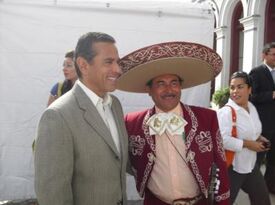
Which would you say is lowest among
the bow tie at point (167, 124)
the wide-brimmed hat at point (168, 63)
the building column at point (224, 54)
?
the bow tie at point (167, 124)

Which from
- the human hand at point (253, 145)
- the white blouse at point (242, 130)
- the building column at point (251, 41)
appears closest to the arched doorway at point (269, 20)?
the building column at point (251, 41)

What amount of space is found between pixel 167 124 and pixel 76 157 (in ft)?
2.78

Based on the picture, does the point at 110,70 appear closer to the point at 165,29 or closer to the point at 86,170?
the point at 86,170

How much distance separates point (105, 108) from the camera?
2.19 meters

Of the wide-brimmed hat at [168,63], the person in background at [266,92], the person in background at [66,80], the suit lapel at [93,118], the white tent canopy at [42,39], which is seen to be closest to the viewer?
the suit lapel at [93,118]

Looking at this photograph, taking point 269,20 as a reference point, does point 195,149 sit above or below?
below

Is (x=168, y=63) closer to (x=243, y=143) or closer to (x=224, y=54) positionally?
(x=243, y=143)

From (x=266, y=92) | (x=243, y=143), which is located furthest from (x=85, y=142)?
(x=266, y=92)

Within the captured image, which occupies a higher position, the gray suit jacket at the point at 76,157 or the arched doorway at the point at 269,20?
the arched doorway at the point at 269,20

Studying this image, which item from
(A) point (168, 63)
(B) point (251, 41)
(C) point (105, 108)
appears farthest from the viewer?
(B) point (251, 41)

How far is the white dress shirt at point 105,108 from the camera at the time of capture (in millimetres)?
2084

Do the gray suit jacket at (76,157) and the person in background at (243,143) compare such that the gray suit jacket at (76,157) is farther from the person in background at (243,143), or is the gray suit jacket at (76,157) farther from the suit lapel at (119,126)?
the person in background at (243,143)

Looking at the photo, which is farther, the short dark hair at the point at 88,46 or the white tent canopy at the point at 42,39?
the white tent canopy at the point at 42,39

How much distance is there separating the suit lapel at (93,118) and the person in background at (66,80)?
2275 millimetres
